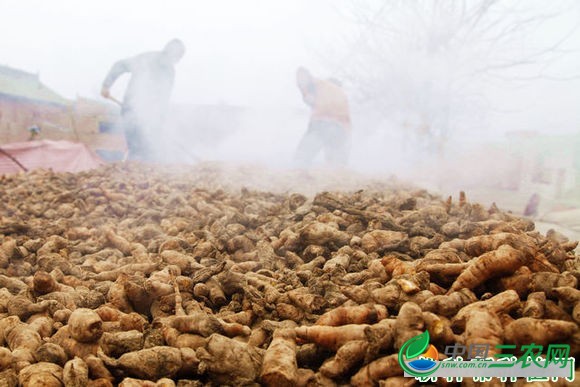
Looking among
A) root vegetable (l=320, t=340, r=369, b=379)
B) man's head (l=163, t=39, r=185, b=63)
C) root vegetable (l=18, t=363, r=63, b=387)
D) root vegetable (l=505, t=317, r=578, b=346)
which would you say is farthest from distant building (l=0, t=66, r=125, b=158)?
root vegetable (l=505, t=317, r=578, b=346)

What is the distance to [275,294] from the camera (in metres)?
1.64

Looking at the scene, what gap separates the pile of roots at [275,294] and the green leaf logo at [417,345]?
0.02 m

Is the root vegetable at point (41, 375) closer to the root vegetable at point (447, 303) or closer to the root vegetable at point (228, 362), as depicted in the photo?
the root vegetable at point (228, 362)

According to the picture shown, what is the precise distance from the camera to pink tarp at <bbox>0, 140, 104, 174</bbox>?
6.67 meters

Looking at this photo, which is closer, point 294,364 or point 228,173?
point 294,364

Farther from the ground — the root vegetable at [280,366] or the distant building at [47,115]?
the distant building at [47,115]

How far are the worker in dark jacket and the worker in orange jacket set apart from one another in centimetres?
246

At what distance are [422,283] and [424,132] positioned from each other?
10.6 metres

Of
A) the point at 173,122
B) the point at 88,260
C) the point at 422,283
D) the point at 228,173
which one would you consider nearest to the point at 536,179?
the point at 228,173

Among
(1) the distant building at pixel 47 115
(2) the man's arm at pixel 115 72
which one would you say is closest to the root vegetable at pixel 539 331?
(2) the man's arm at pixel 115 72

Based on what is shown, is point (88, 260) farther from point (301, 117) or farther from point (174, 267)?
point (301, 117)

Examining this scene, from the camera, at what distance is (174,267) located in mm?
1901

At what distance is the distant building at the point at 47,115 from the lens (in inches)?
464

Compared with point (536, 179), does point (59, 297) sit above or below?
below
